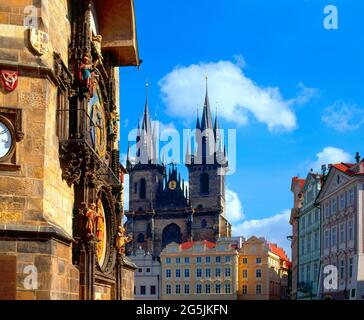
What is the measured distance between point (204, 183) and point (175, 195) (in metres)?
5.61

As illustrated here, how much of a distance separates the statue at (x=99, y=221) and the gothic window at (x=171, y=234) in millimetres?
105163

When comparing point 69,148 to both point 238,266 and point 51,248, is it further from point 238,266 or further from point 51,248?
point 238,266

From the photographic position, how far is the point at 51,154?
31.3ft

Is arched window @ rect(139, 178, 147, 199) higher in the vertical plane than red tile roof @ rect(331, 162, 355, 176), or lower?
higher

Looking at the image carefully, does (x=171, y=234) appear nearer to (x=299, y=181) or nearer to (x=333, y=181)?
(x=299, y=181)

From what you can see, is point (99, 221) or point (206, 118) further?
point (206, 118)

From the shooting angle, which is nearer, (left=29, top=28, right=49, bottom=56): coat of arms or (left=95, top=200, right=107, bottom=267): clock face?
(left=29, top=28, right=49, bottom=56): coat of arms

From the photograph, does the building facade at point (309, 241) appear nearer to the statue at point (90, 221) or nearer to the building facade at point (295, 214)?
the building facade at point (295, 214)

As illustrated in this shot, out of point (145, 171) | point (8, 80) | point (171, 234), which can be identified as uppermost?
point (145, 171)

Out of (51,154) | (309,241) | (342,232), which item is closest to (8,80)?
(51,154)

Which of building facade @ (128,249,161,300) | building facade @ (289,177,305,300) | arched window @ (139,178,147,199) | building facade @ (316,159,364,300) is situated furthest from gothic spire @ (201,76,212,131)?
building facade @ (316,159,364,300)

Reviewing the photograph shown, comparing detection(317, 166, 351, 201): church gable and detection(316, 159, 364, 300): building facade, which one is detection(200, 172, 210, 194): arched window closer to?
detection(316, 159, 364, 300): building facade

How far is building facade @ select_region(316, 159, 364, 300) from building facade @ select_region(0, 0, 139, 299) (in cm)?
3065

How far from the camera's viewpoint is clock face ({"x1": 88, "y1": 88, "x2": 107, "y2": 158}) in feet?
38.5
